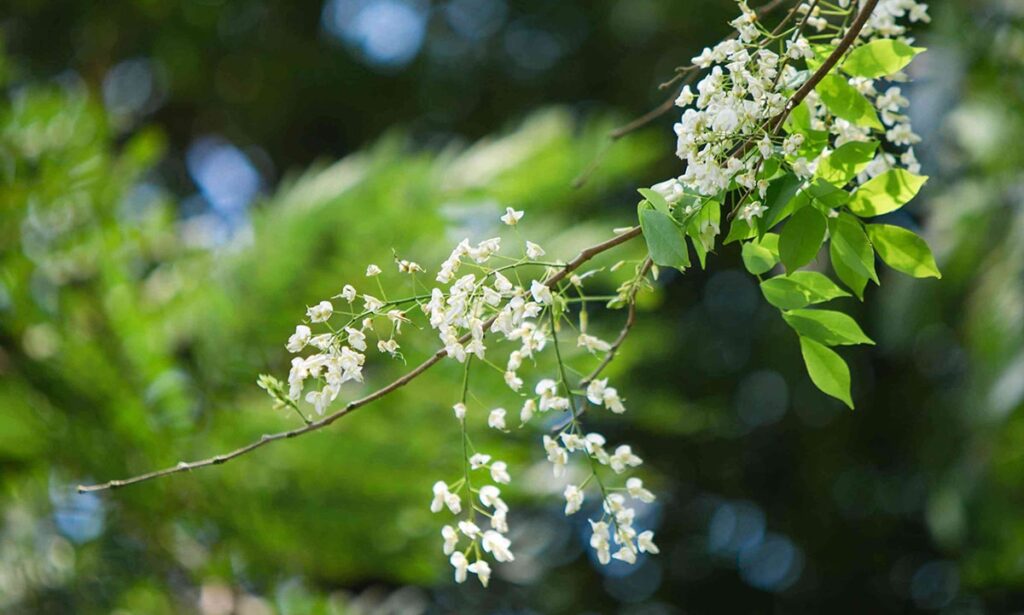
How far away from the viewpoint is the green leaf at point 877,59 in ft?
2.90

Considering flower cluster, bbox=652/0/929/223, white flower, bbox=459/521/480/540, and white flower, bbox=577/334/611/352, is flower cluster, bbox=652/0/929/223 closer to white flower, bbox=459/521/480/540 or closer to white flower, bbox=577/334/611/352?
white flower, bbox=577/334/611/352

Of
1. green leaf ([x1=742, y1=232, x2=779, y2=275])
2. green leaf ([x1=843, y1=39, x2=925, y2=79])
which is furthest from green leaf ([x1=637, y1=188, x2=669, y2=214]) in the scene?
green leaf ([x1=843, y1=39, x2=925, y2=79])

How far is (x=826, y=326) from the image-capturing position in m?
A: 0.88

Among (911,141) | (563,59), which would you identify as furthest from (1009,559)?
(911,141)

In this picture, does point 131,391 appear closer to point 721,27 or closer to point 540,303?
point 721,27

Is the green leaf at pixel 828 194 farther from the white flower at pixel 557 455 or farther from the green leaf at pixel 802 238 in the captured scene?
the white flower at pixel 557 455

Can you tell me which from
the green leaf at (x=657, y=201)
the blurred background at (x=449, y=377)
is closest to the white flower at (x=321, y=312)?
the green leaf at (x=657, y=201)

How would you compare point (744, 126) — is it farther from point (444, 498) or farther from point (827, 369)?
point (444, 498)

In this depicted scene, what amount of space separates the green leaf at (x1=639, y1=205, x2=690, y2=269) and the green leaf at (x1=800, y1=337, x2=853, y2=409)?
17cm

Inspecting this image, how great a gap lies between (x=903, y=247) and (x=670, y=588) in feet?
12.0

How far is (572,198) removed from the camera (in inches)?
151

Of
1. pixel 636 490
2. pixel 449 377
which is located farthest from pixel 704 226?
pixel 449 377

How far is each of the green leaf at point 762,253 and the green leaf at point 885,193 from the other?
0.07m

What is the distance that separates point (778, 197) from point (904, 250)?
4.8 inches
